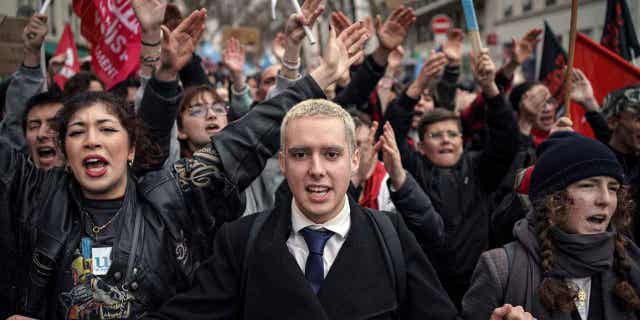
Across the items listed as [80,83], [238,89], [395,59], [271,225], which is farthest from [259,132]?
[395,59]

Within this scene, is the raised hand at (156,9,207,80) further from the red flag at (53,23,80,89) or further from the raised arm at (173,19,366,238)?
the red flag at (53,23,80,89)

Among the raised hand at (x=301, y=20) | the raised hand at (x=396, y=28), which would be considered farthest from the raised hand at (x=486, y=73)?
the raised hand at (x=301, y=20)

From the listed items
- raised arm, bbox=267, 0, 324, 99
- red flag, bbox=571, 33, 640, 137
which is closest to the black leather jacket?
raised arm, bbox=267, 0, 324, 99

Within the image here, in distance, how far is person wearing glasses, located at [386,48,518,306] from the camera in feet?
14.3

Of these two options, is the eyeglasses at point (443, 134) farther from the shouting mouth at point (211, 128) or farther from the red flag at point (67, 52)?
the red flag at point (67, 52)

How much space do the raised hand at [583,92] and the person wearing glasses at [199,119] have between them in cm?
262

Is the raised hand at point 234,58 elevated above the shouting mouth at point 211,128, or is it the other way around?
the raised hand at point 234,58

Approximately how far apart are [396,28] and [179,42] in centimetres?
182

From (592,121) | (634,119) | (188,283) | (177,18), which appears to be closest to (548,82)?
(592,121)

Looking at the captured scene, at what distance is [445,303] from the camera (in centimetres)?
228

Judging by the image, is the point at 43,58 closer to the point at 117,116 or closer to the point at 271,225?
the point at 117,116

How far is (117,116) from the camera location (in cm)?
276

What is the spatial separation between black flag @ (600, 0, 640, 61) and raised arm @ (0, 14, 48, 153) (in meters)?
4.78

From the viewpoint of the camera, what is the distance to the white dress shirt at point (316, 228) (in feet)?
7.77
